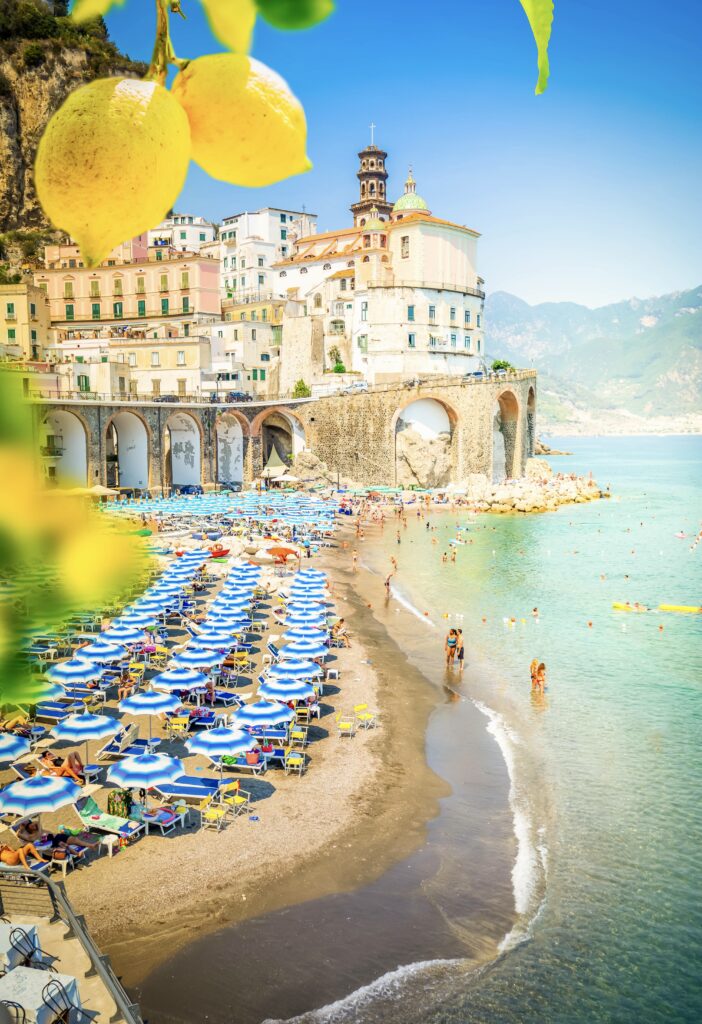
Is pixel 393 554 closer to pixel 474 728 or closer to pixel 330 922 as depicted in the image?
pixel 474 728

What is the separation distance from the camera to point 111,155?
947mm

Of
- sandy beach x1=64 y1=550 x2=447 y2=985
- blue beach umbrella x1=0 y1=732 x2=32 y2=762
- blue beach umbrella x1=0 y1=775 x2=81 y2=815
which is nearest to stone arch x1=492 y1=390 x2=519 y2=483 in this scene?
sandy beach x1=64 y1=550 x2=447 y2=985

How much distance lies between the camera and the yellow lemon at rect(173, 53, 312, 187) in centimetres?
100

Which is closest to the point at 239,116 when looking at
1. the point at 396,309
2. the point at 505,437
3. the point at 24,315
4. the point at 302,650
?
the point at 24,315

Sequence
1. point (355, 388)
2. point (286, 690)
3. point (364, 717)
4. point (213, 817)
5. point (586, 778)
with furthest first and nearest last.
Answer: point (355, 388), point (364, 717), point (286, 690), point (586, 778), point (213, 817)

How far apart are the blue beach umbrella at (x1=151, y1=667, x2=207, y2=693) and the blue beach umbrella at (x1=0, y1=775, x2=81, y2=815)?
5858mm

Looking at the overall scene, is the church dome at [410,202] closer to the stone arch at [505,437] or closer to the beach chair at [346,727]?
the stone arch at [505,437]

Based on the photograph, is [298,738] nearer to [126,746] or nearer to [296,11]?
[126,746]

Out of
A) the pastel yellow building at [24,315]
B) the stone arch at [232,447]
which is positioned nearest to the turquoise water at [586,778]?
the pastel yellow building at [24,315]

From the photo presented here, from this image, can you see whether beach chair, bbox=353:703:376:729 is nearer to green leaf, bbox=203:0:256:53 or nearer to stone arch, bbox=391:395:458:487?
green leaf, bbox=203:0:256:53

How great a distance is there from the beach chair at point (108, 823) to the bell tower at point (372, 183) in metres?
87.9

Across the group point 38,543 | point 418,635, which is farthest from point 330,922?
point 418,635

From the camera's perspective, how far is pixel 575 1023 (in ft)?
36.4

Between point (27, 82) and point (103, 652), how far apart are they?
2073 centimetres
